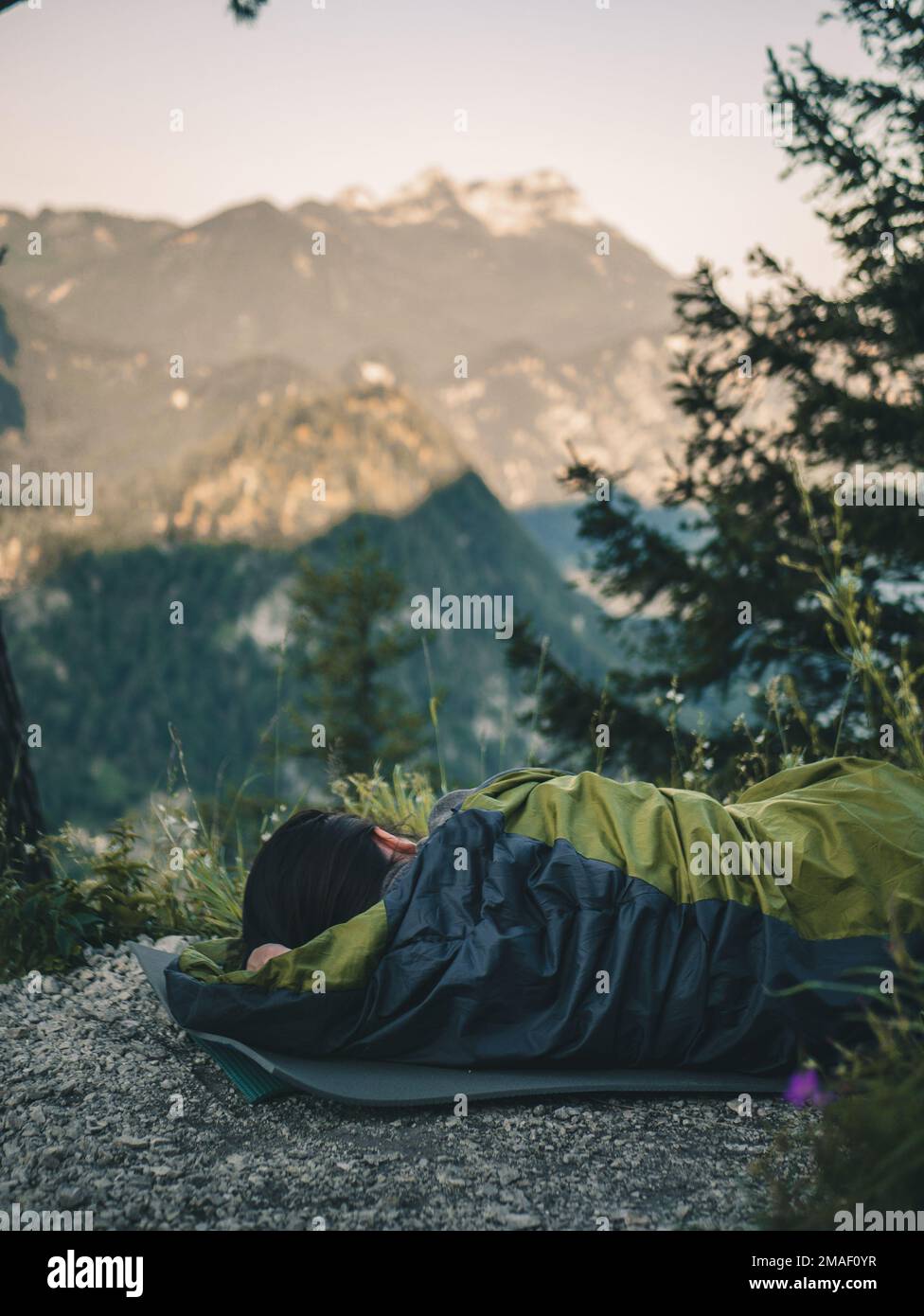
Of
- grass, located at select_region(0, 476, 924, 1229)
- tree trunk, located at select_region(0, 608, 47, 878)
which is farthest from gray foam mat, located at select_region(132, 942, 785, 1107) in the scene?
tree trunk, located at select_region(0, 608, 47, 878)

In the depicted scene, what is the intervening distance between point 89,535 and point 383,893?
92.0 metres

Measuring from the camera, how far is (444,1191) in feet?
6.75

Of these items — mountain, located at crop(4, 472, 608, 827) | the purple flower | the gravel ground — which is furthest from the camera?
mountain, located at crop(4, 472, 608, 827)

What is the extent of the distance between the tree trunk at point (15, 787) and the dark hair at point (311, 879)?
1459 mm

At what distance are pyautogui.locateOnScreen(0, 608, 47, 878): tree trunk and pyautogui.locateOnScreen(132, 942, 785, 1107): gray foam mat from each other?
1.71 meters

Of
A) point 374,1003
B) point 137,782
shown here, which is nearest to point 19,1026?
point 374,1003

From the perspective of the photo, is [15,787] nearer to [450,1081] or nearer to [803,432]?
[450,1081]

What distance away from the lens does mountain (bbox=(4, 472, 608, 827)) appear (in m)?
71.1

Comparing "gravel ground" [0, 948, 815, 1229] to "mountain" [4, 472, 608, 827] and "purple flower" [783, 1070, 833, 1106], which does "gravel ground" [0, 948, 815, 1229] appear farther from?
"mountain" [4, 472, 608, 827]

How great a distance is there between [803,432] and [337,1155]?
5721 mm

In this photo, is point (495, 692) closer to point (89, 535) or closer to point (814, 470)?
point (89, 535)

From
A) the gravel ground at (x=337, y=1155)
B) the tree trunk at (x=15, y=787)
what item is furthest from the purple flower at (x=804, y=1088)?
the tree trunk at (x=15, y=787)

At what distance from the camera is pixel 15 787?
404 centimetres

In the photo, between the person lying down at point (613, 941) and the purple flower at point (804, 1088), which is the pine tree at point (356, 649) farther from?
the purple flower at point (804, 1088)
